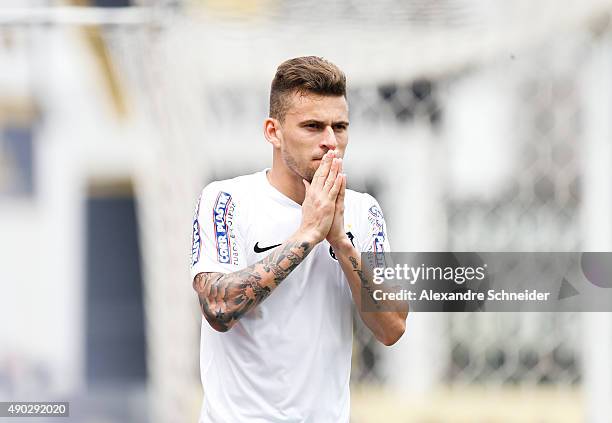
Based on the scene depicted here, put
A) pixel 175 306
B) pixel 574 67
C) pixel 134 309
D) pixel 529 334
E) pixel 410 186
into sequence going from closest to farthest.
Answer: pixel 175 306 → pixel 574 67 → pixel 529 334 → pixel 410 186 → pixel 134 309

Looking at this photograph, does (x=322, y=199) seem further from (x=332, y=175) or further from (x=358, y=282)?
(x=358, y=282)

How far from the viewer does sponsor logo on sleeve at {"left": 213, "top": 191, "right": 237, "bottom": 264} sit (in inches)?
77.2

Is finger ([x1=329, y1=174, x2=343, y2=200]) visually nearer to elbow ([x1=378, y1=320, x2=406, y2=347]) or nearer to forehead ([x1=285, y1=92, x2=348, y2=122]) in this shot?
forehead ([x1=285, y1=92, x2=348, y2=122])

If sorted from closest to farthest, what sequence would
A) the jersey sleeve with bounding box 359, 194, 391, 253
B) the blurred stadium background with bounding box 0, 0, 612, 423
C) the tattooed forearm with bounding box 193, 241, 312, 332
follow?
the tattooed forearm with bounding box 193, 241, 312, 332
the jersey sleeve with bounding box 359, 194, 391, 253
the blurred stadium background with bounding box 0, 0, 612, 423

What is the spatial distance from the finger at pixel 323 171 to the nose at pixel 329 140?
1cm

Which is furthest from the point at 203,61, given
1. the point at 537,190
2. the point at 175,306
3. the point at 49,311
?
the point at 49,311

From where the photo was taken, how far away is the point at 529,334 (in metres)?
5.50

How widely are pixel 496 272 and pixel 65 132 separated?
817 cm

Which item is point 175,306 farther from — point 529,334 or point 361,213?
point 529,334

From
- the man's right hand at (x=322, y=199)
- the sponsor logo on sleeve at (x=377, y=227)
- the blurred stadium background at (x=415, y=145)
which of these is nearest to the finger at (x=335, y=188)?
the man's right hand at (x=322, y=199)

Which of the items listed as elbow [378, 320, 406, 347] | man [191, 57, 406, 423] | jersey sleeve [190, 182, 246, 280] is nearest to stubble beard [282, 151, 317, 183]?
man [191, 57, 406, 423]

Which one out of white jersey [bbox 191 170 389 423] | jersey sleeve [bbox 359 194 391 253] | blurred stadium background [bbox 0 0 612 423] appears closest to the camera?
white jersey [bbox 191 170 389 423]

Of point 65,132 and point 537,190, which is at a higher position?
point 65,132

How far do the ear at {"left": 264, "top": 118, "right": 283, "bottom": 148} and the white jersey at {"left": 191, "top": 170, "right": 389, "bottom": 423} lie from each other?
0.12 m
